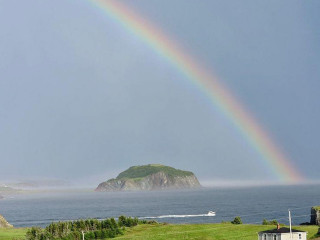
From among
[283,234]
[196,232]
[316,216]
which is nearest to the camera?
[283,234]

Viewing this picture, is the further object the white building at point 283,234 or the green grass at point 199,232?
the green grass at point 199,232

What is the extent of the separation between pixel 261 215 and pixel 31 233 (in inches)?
4383

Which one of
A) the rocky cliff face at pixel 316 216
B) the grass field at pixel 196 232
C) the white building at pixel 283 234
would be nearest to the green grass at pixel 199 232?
the grass field at pixel 196 232

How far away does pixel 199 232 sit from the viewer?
96562 millimetres

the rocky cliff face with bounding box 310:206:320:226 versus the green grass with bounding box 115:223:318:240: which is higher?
the rocky cliff face with bounding box 310:206:320:226

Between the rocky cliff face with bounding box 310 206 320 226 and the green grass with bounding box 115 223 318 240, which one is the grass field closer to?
the green grass with bounding box 115 223 318 240

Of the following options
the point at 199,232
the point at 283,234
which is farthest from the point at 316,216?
the point at 283,234

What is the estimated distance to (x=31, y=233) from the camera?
316 ft

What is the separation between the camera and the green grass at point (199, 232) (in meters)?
92.3

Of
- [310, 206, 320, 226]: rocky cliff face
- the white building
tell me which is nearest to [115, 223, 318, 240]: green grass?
the white building

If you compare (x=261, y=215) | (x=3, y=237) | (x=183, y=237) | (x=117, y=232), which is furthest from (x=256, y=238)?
(x=261, y=215)

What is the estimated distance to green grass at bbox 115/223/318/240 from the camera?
92.3 m

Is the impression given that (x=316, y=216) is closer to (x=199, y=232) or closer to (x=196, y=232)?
(x=199, y=232)

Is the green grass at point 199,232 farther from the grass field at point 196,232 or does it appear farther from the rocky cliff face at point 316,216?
the rocky cliff face at point 316,216
